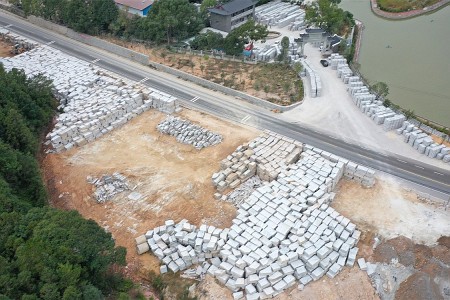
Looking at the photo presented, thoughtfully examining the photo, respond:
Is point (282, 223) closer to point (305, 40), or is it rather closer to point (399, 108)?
point (399, 108)

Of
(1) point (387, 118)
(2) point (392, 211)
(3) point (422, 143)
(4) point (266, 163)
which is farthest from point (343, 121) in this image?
(2) point (392, 211)

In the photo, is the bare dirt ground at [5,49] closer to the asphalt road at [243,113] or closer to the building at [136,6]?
the asphalt road at [243,113]

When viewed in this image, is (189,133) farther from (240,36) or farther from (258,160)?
(240,36)

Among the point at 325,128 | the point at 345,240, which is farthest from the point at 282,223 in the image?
the point at 325,128

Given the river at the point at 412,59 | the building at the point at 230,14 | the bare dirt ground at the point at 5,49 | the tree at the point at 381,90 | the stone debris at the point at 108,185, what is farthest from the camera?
the building at the point at 230,14

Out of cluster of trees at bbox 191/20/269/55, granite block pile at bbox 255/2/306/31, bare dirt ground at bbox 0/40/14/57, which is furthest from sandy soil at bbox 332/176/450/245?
bare dirt ground at bbox 0/40/14/57

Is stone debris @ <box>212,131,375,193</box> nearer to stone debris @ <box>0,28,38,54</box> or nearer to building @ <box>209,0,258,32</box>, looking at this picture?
building @ <box>209,0,258,32</box>

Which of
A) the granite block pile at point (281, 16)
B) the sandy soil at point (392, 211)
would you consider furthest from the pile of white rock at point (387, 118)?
the granite block pile at point (281, 16)
